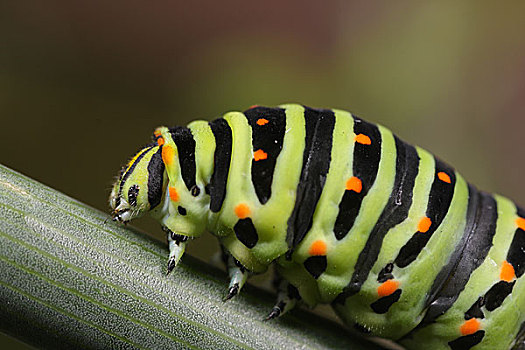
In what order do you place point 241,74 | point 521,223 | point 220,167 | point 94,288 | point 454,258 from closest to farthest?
point 94,288, point 220,167, point 454,258, point 521,223, point 241,74

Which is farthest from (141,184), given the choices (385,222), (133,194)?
(385,222)

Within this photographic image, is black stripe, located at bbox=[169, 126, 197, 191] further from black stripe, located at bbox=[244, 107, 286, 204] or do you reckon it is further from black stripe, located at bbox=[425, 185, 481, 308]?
black stripe, located at bbox=[425, 185, 481, 308]

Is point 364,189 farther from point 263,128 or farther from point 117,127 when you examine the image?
point 117,127

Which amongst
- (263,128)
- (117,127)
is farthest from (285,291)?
(117,127)

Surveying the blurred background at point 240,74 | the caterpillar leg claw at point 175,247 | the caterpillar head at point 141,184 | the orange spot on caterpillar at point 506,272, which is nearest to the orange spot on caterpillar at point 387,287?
the orange spot on caterpillar at point 506,272

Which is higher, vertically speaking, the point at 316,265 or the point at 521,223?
the point at 521,223

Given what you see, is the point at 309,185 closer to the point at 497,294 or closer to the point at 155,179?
the point at 155,179
